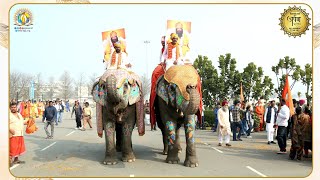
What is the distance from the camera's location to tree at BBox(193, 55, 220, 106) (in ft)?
86.7

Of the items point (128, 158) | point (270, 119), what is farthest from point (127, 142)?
point (270, 119)

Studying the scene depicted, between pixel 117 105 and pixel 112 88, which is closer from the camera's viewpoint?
pixel 112 88

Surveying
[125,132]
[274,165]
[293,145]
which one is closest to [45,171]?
[125,132]

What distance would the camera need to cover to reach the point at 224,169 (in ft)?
28.7

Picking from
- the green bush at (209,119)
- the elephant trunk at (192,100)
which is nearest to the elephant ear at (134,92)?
the elephant trunk at (192,100)

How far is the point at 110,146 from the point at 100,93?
1.42 meters

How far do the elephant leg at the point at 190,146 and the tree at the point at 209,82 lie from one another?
17.5 metres

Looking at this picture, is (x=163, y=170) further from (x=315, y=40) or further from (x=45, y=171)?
(x=315, y=40)

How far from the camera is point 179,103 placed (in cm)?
865

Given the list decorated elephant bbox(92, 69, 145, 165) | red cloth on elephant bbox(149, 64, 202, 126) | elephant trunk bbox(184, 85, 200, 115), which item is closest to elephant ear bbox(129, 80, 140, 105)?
decorated elephant bbox(92, 69, 145, 165)

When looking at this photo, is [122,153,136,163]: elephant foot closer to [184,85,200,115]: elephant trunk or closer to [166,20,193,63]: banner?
[184,85,200,115]: elephant trunk

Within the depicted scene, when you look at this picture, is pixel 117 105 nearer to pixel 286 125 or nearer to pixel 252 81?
pixel 286 125

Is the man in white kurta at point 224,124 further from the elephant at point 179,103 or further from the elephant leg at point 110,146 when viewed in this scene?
the elephant leg at point 110,146

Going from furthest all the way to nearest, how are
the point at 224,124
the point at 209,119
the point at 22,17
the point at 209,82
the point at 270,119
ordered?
the point at 209,82
the point at 209,119
the point at 270,119
the point at 224,124
the point at 22,17
